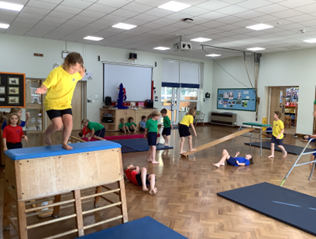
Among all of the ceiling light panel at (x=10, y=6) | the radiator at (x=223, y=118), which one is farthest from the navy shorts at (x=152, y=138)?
the radiator at (x=223, y=118)

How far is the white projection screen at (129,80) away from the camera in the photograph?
11703mm

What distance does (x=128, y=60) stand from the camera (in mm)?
12125

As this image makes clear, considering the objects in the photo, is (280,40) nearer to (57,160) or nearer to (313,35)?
(313,35)

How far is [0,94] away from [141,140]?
5152 mm

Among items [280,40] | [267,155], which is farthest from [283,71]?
[267,155]

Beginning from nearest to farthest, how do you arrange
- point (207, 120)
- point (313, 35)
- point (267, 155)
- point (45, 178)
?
point (45, 178), point (267, 155), point (313, 35), point (207, 120)

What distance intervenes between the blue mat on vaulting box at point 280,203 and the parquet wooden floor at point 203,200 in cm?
10

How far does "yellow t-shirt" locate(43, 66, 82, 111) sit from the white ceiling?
367cm

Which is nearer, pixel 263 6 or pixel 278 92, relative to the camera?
pixel 263 6

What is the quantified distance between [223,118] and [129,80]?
554 centimetres

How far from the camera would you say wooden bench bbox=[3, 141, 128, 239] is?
8.23ft

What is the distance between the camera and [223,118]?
563 inches

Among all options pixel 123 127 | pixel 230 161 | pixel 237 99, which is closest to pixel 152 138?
pixel 230 161

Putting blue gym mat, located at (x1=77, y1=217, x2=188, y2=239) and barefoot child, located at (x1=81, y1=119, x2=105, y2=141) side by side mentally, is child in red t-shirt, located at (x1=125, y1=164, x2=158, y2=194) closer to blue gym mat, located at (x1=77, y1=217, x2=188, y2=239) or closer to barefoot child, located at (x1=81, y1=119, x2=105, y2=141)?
blue gym mat, located at (x1=77, y1=217, x2=188, y2=239)
